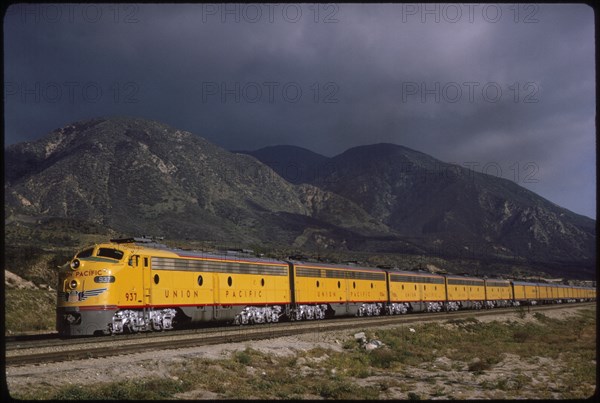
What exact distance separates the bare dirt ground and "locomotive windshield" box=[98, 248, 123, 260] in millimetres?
6187

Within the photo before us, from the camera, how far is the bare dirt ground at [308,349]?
57.6 feet

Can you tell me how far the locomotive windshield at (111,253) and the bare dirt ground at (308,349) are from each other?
619 centimetres

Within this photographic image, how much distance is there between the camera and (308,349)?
93.6ft

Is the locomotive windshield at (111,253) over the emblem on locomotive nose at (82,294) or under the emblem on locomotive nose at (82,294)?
over

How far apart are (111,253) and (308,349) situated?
10.8m

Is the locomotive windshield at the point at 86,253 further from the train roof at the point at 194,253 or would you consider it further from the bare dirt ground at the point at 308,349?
the bare dirt ground at the point at 308,349

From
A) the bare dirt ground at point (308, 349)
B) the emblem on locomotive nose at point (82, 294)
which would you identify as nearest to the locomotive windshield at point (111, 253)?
the emblem on locomotive nose at point (82, 294)

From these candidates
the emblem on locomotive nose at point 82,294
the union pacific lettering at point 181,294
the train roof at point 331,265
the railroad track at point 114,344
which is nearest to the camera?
the railroad track at point 114,344

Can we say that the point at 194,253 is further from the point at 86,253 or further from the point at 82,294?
the point at 82,294

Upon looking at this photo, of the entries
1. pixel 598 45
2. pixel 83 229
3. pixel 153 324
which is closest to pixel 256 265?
pixel 153 324

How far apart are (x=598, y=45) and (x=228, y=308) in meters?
29.7

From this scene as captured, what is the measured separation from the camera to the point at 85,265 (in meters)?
26.6

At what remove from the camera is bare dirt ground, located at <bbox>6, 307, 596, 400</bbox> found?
57.6 feet

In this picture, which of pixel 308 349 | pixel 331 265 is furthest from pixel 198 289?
pixel 331 265
